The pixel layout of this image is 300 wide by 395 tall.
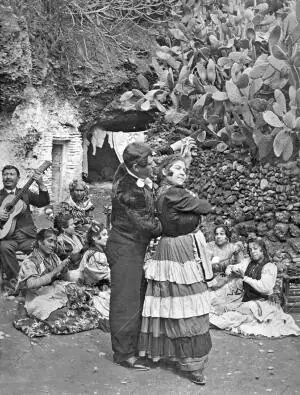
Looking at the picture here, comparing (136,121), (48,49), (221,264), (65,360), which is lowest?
(65,360)

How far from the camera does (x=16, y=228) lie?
707cm

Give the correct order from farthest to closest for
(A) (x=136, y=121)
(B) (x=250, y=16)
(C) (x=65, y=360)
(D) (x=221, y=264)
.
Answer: (A) (x=136, y=121)
(B) (x=250, y=16)
(D) (x=221, y=264)
(C) (x=65, y=360)

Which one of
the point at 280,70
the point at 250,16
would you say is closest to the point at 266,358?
the point at 280,70

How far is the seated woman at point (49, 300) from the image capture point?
5.79 metres

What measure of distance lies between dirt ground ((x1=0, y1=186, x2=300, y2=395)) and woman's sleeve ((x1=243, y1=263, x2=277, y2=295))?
1.47 ft

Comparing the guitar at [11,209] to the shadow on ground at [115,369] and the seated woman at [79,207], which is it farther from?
the shadow on ground at [115,369]

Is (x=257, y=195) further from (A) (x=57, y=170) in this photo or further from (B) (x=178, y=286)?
(A) (x=57, y=170)

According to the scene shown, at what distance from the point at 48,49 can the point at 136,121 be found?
1913 mm

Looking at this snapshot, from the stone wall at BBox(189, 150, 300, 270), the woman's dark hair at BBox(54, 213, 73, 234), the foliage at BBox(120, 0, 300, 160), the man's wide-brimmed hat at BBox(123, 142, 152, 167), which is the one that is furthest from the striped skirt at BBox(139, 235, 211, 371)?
the foliage at BBox(120, 0, 300, 160)

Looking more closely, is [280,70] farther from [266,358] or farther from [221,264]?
[266,358]

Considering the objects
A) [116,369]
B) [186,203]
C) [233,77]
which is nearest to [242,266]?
[186,203]

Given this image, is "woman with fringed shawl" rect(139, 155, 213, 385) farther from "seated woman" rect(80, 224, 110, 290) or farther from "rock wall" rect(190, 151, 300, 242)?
"rock wall" rect(190, 151, 300, 242)

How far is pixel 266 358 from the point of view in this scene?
17.7 ft

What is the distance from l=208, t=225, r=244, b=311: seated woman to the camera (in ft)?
21.5
